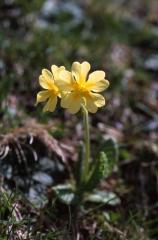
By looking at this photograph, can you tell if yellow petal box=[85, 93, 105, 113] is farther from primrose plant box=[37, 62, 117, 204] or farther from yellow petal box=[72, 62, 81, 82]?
yellow petal box=[72, 62, 81, 82]

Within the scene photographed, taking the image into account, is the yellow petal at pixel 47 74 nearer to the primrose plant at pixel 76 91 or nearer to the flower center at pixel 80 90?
the primrose plant at pixel 76 91

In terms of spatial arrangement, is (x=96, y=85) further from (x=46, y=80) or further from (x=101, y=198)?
(x=101, y=198)

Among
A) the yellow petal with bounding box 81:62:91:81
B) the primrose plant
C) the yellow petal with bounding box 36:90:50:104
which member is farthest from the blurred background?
the yellow petal with bounding box 81:62:91:81

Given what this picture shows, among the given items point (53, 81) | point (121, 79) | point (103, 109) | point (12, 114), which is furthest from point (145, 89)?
point (53, 81)

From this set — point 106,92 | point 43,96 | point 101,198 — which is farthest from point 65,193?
point 106,92

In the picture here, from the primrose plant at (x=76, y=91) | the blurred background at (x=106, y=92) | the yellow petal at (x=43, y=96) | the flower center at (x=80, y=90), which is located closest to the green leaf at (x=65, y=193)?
the primrose plant at (x=76, y=91)

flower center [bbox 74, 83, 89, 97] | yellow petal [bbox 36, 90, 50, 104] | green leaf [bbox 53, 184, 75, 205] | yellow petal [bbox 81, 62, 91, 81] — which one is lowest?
green leaf [bbox 53, 184, 75, 205]
